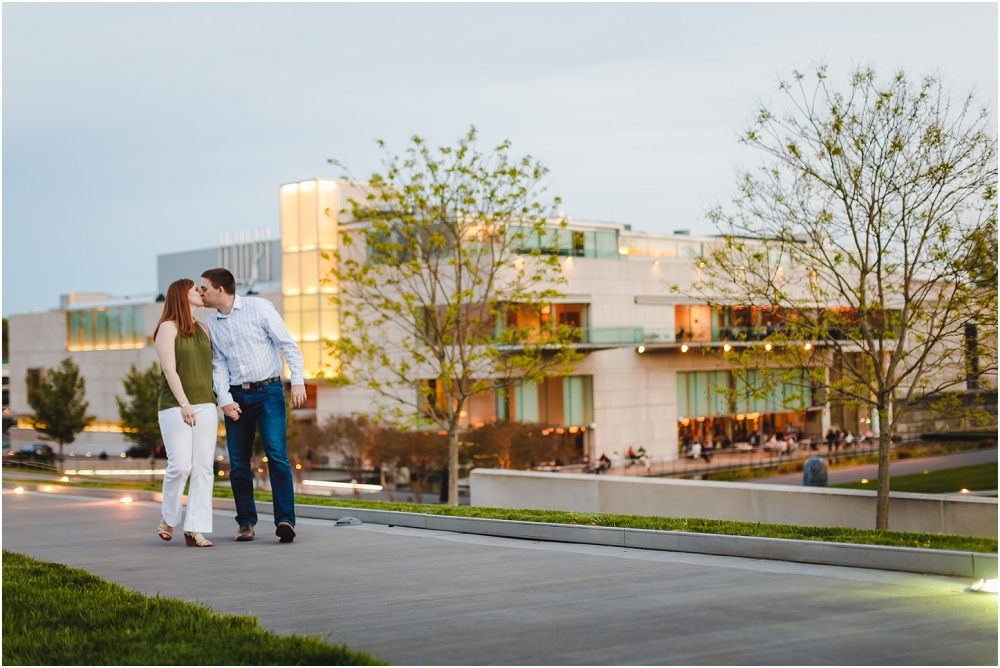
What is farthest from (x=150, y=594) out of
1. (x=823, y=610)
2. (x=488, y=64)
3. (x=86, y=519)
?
(x=488, y=64)

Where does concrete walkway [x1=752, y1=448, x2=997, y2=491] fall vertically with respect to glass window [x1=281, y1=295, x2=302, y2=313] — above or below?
below

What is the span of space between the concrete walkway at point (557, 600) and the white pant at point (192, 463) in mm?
284

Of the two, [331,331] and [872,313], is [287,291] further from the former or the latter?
[872,313]

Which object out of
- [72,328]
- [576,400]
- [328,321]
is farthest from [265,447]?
[72,328]

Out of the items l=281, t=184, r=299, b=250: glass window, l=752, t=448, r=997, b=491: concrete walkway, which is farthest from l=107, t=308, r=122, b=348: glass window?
l=752, t=448, r=997, b=491: concrete walkway

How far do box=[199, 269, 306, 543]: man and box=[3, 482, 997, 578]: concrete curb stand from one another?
1.54 meters

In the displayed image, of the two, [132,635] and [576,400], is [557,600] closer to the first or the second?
[132,635]

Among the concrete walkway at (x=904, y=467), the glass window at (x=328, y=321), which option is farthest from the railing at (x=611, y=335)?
the glass window at (x=328, y=321)

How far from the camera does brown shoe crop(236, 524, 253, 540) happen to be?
9.00m

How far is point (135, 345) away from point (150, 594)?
84.4 meters

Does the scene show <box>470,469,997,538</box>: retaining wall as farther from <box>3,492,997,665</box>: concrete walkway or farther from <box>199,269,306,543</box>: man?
<box>199,269,306,543</box>: man

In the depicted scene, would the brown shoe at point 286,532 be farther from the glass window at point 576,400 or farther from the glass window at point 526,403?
the glass window at point 576,400

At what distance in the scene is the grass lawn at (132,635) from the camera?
4.49 m

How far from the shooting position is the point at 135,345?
86312 mm
